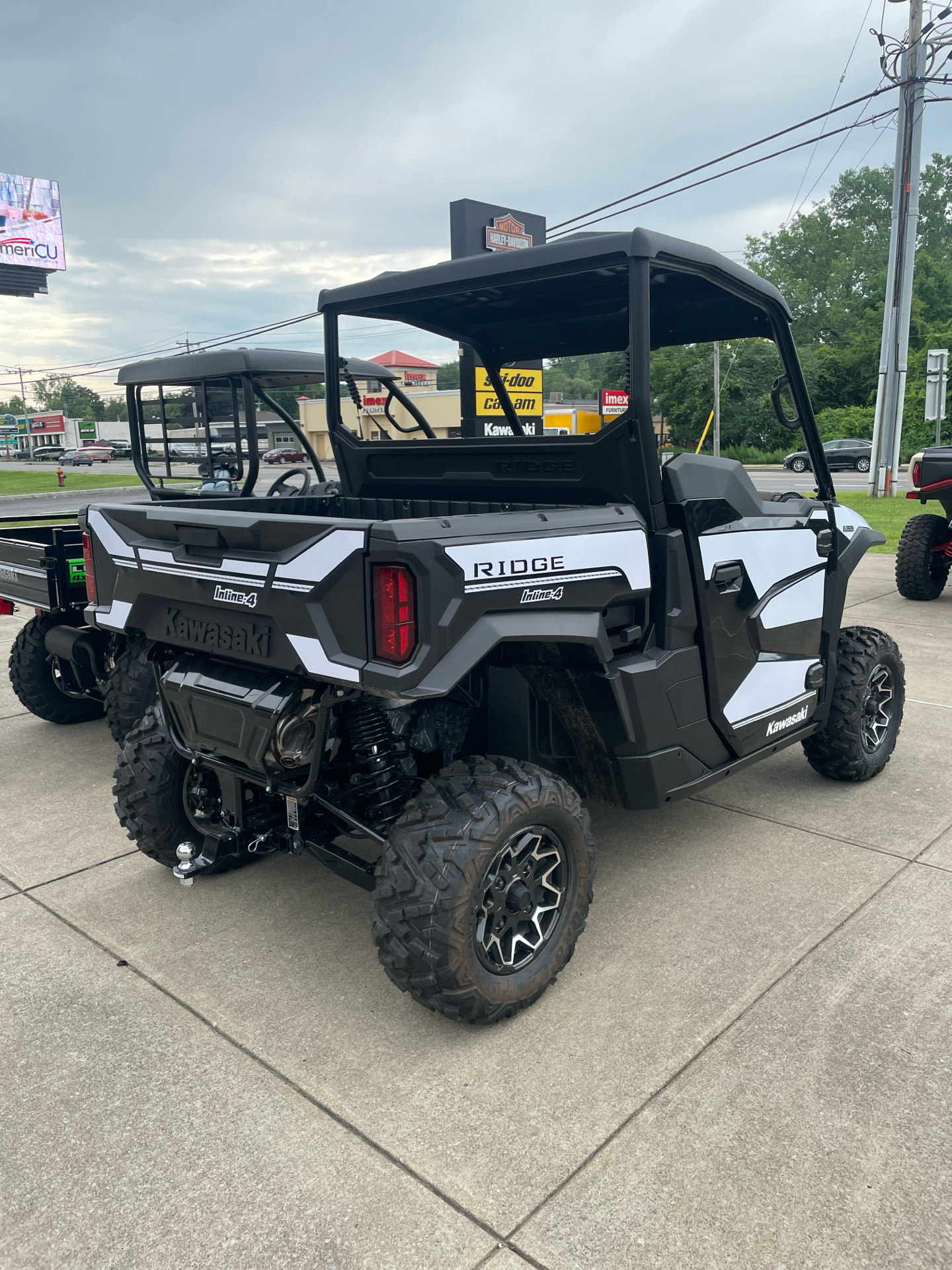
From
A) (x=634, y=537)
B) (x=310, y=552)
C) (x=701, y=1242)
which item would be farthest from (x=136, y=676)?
(x=701, y=1242)

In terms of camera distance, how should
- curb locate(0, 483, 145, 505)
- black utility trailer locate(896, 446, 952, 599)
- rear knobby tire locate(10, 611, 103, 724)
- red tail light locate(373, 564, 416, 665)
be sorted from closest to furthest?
red tail light locate(373, 564, 416, 665) → rear knobby tire locate(10, 611, 103, 724) → black utility trailer locate(896, 446, 952, 599) → curb locate(0, 483, 145, 505)

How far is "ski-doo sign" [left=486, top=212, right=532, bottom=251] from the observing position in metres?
11.6

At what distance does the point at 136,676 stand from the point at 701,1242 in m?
3.22

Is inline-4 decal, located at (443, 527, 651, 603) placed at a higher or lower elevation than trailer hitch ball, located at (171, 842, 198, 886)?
higher

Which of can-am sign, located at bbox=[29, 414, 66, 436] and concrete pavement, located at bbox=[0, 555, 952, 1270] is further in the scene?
can-am sign, located at bbox=[29, 414, 66, 436]

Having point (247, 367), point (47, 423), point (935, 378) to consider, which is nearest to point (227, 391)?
point (247, 367)

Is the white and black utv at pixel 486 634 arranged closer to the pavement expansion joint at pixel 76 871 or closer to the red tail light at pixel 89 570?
the red tail light at pixel 89 570

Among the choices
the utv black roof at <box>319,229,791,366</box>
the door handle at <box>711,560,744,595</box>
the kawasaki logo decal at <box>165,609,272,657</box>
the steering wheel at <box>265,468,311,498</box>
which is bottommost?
the kawasaki logo decal at <box>165,609,272,657</box>

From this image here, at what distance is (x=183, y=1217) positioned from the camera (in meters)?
2.02

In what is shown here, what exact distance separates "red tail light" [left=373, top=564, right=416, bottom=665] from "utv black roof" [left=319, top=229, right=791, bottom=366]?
47.4 inches

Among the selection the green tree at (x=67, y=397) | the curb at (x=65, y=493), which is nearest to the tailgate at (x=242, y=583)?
the curb at (x=65, y=493)

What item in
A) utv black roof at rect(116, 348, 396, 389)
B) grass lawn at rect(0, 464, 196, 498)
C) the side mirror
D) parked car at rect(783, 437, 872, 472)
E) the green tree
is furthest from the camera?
the green tree

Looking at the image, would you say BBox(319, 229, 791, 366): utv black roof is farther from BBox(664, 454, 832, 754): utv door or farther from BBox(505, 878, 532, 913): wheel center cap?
BBox(505, 878, 532, 913): wheel center cap

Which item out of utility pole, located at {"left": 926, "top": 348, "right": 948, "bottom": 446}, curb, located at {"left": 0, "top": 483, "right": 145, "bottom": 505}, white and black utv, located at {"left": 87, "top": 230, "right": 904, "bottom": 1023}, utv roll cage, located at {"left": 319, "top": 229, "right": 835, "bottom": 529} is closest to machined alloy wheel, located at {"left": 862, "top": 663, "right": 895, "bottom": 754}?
white and black utv, located at {"left": 87, "top": 230, "right": 904, "bottom": 1023}
